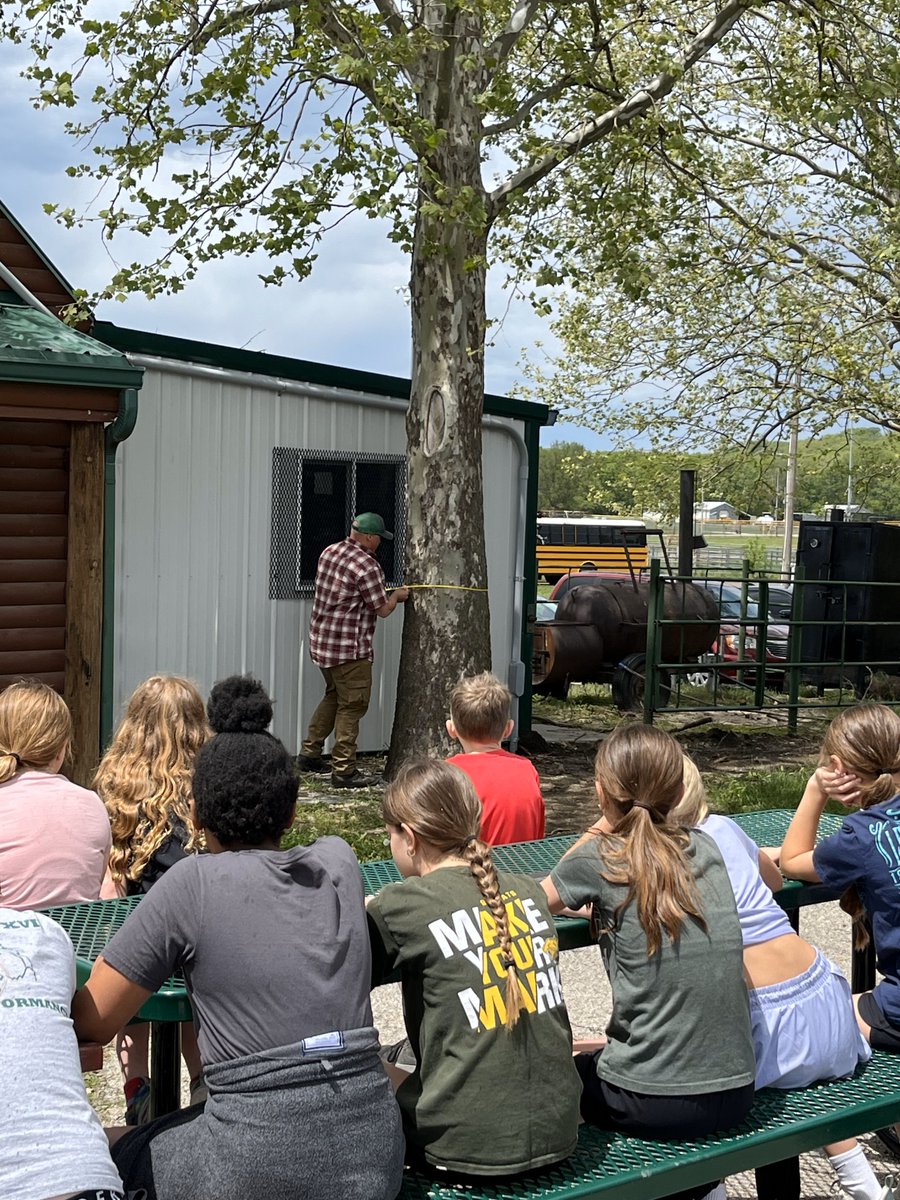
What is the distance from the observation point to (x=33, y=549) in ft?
27.1

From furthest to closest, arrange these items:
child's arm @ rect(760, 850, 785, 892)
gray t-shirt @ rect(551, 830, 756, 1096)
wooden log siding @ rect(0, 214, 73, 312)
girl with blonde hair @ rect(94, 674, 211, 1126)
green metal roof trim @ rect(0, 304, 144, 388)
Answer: wooden log siding @ rect(0, 214, 73, 312), green metal roof trim @ rect(0, 304, 144, 388), girl with blonde hair @ rect(94, 674, 211, 1126), child's arm @ rect(760, 850, 785, 892), gray t-shirt @ rect(551, 830, 756, 1096)

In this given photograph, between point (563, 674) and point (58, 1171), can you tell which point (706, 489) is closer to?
point (563, 674)

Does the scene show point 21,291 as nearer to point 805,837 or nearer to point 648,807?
point 805,837

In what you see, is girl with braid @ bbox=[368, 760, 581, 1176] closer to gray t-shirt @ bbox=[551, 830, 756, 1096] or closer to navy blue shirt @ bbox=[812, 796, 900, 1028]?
gray t-shirt @ bbox=[551, 830, 756, 1096]

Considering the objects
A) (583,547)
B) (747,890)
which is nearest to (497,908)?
(747,890)

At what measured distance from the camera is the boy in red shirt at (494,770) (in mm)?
4531

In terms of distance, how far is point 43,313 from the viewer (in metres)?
8.41

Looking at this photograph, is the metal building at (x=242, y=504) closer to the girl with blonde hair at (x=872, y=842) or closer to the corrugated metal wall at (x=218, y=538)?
the corrugated metal wall at (x=218, y=538)

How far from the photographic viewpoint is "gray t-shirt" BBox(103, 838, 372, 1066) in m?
2.47

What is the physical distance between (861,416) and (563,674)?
20.5ft

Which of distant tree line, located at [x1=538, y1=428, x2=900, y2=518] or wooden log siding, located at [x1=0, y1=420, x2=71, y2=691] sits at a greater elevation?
distant tree line, located at [x1=538, y1=428, x2=900, y2=518]

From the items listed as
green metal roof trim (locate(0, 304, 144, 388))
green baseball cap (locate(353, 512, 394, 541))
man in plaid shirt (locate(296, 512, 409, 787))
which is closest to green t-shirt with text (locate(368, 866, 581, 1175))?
green metal roof trim (locate(0, 304, 144, 388))

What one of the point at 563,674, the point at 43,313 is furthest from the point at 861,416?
the point at 43,313

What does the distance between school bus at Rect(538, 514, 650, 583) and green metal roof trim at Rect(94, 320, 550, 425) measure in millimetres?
19557
